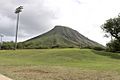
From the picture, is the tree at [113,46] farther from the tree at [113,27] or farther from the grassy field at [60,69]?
the grassy field at [60,69]

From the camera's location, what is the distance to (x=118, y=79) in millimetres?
23703

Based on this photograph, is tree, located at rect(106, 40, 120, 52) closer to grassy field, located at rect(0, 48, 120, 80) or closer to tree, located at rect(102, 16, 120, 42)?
tree, located at rect(102, 16, 120, 42)

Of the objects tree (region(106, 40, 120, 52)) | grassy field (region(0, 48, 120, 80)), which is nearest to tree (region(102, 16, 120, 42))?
tree (region(106, 40, 120, 52))

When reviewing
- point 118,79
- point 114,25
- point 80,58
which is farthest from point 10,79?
point 114,25

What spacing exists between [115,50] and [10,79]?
72.8 m

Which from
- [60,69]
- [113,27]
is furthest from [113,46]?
[60,69]

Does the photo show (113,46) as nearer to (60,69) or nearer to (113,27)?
(113,27)

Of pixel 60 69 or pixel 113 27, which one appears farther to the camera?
pixel 113 27

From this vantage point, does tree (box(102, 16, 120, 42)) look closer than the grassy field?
No

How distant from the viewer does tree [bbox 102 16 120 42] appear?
86637 millimetres

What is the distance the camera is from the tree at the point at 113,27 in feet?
284

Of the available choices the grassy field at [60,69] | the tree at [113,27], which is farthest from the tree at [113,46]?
the grassy field at [60,69]

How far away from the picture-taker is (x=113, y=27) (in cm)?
8700

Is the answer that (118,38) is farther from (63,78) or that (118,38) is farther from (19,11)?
(63,78)
